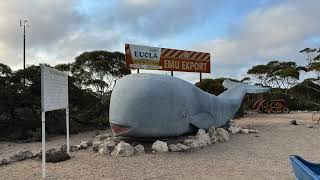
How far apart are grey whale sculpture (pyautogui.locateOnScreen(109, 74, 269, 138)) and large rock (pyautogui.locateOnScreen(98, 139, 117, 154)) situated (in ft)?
0.94

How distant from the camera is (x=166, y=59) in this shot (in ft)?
59.9

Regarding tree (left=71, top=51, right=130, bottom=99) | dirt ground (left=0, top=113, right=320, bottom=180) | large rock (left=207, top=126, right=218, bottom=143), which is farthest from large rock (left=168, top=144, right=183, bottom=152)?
tree (left=71, top=51, right=130, bottom=99)

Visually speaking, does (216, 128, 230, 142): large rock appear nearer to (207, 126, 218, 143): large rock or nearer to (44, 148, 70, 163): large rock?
(207, 126, 218, 143): large rock

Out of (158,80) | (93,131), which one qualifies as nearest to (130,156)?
(158,80)

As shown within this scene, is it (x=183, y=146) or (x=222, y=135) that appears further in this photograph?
(x=222, y=135)

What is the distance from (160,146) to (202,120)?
6.84ft

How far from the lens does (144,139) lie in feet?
39.2

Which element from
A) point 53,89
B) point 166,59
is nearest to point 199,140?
point 53,89

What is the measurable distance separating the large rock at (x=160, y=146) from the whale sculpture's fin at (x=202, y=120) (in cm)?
139

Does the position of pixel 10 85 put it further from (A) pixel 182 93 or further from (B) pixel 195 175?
(B) pixel 195 175

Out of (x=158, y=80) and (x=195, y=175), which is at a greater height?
(x=158, y=80)

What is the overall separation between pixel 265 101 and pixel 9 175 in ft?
73.7

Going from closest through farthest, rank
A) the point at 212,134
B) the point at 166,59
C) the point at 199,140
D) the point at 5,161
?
the point at 5,161, the point at 199,140, the point at 212,134, the point at 166,59

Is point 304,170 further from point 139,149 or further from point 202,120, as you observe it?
point 202,120
